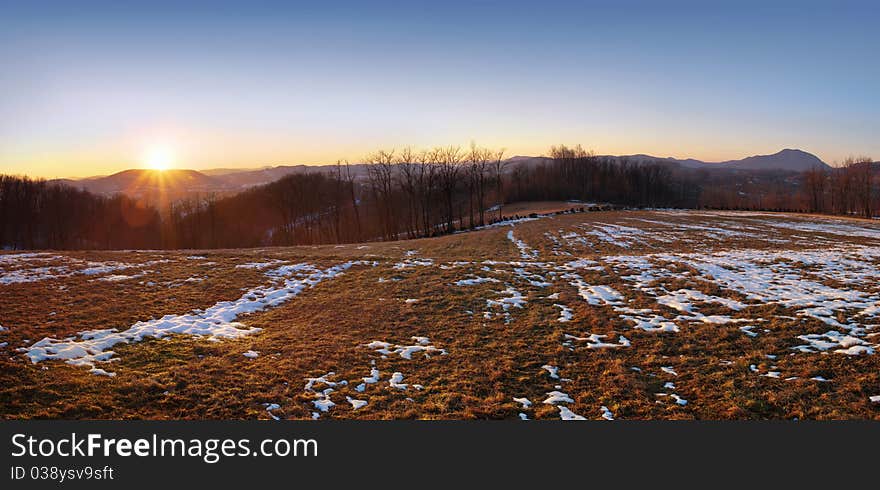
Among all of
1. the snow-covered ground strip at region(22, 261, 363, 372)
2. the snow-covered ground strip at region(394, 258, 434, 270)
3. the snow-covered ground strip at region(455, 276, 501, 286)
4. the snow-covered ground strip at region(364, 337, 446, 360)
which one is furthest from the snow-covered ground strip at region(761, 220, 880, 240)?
the snow-covered ground strip at region(22, 261, 363, 372)

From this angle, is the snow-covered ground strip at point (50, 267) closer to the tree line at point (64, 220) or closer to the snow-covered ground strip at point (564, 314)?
the snow-covered ground strip at point (564, 314)

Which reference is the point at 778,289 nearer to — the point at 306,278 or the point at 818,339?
the point at 818,339

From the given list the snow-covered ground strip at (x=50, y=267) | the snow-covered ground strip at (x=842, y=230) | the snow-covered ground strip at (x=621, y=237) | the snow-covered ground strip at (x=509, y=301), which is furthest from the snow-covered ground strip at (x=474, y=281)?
the snow-covered ground strip at (x=842, y=230)

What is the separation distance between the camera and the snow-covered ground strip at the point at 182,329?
23.7 ft

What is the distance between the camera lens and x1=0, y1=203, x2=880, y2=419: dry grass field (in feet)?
18.9

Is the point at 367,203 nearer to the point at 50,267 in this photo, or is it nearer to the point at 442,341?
the point at 50,267

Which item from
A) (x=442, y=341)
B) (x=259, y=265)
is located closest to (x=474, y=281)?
(x=442, y=341)

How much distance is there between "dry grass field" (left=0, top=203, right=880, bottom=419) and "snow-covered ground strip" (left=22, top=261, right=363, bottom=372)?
64 millimetres

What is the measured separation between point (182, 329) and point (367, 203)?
82239mm

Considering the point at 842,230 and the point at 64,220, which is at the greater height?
the point at 64,220

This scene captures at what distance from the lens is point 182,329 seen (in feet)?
30.2

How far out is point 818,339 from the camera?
808cm

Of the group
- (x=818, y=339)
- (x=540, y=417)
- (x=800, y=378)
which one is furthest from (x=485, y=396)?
(x=818, y=339)

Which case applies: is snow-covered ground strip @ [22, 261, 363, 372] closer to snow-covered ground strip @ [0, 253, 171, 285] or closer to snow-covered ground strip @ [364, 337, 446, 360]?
snow-covered ground strip @ [364, 337, 446, 360]
